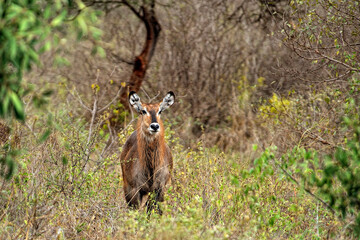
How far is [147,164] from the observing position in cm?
912

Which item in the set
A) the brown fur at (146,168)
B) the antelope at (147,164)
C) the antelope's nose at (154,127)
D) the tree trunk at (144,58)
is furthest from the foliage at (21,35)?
the tree trunk at (144,58)

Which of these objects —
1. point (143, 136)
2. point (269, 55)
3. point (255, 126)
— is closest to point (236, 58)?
point (269, 55)

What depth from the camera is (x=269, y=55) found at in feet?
49.0

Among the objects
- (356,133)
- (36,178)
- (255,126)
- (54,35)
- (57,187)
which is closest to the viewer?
(54,35)

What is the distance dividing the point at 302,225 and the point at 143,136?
286cm

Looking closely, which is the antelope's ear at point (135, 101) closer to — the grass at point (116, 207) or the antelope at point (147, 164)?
the antelope at point (147, 164)

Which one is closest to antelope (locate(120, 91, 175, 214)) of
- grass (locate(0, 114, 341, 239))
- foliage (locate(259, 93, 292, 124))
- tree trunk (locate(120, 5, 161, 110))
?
grass (locate(0, 114, 341, 239))

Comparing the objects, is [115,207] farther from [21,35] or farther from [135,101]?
[21,35]

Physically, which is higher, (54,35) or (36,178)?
(54,35)

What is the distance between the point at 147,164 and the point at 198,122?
19.3ft

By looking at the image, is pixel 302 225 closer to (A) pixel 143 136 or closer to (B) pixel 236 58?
(A) pixel 143 136

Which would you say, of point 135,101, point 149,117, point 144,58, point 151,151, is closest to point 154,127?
point 149,117

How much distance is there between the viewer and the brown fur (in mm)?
8945

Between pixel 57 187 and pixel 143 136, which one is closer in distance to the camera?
pixel 57 187
